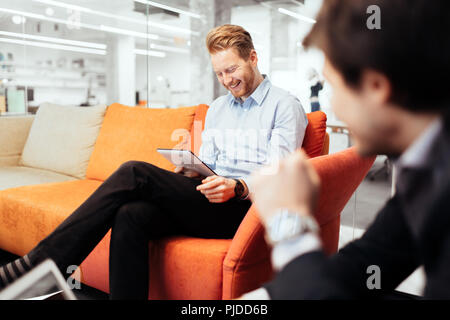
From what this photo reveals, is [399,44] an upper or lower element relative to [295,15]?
lower

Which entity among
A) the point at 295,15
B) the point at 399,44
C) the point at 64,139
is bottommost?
the point at 64,139

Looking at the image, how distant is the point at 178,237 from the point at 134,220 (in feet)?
0.76

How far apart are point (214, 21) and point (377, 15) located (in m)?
4.52

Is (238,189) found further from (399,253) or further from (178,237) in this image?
(399,253)

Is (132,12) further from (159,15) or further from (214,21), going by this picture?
(214,21)

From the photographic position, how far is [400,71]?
496 mm

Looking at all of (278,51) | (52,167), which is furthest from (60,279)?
(278,51)

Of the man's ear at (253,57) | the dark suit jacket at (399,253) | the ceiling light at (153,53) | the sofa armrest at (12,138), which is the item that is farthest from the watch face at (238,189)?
the ceiling light at (153,53)

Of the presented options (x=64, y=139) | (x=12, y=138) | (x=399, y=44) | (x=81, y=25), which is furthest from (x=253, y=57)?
(x=81, y=25)

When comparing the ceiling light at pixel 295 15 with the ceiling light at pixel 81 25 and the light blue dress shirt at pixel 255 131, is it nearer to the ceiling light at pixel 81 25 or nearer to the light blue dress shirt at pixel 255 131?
the light blue dress shirt at pixel 255 131

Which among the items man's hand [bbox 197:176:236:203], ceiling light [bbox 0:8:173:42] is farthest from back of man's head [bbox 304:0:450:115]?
ceiling light [bbox 0:8:173:42]

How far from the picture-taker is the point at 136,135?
7.63 feet

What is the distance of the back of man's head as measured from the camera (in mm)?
474

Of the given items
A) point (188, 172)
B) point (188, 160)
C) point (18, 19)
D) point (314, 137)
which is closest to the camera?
point (188, 160)
